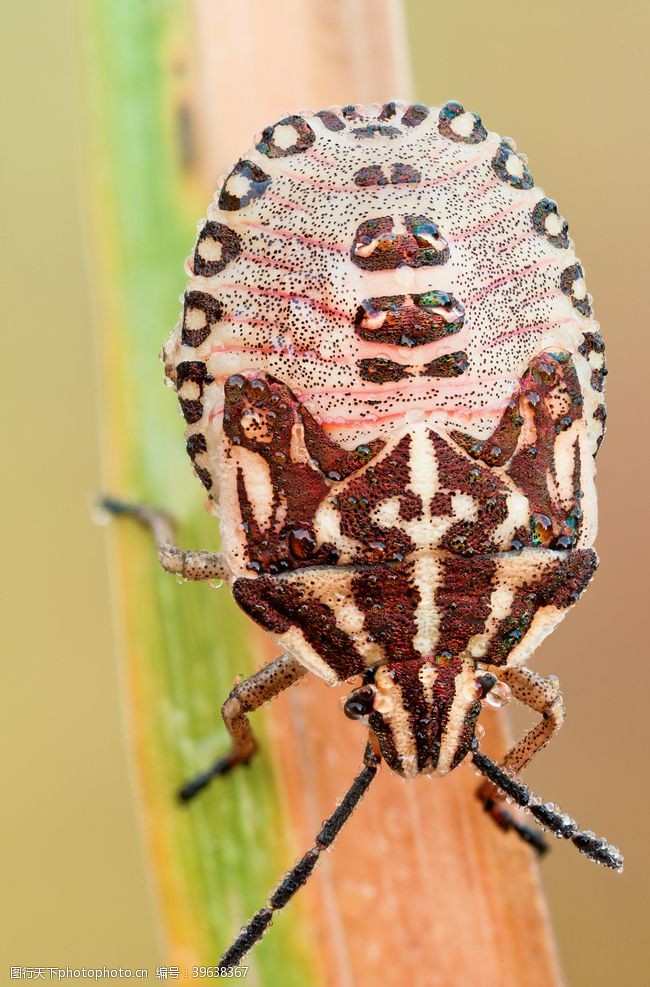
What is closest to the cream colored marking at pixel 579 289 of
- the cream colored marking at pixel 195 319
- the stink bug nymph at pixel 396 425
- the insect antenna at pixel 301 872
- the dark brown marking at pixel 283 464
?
the stink bug nymph at pixel 396 425

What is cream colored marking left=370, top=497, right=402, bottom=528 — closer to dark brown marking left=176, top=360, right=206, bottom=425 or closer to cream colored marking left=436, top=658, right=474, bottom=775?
cream colored marking left=436, top=658, right=474, bottom=775

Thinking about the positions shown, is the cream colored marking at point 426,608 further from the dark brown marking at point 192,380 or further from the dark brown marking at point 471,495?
the dark brown marking at point 192,380

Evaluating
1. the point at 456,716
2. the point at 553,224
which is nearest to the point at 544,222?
the point at 553,224

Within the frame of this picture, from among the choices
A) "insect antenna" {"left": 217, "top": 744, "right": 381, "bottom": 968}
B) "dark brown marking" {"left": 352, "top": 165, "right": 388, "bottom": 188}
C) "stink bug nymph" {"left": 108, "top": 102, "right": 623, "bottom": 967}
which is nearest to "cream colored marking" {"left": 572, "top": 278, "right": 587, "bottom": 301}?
"stink bug nymph" {"left": 108, "top": 102, "right": 623, "bottom": 967}

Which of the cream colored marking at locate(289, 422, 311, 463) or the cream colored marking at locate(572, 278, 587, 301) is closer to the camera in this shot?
the cream colored marking at locate(289, 422, 311, 463)

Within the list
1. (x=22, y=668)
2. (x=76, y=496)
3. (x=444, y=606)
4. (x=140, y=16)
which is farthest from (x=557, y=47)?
(x=22, y=668)

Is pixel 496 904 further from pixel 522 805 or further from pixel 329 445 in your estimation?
pixel 329 445
